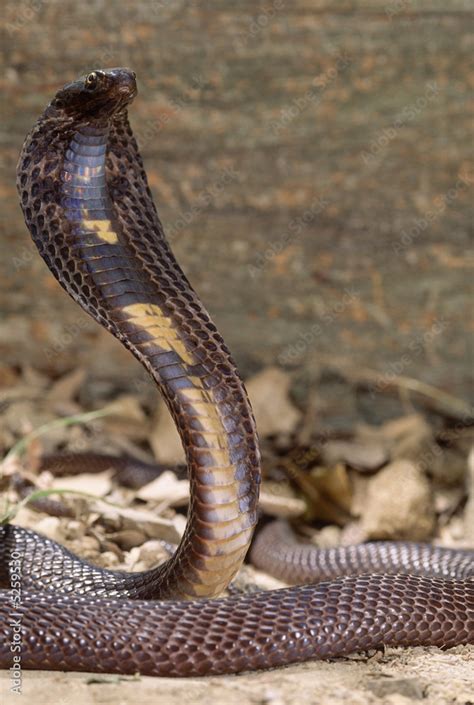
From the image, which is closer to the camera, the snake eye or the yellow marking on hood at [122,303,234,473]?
the snake eye

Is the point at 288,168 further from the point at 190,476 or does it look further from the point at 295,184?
the point at 190,476

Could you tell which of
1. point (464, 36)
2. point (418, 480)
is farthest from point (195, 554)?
point (464, 36)

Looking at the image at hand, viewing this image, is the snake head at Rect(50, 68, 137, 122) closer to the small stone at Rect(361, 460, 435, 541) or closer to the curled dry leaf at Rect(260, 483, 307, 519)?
the curled dry leaf at Rect(260, 483, 307, 519)

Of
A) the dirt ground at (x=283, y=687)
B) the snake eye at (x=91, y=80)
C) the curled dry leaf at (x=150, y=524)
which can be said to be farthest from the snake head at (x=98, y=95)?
the curled dry leaf at (x=150, y=524)

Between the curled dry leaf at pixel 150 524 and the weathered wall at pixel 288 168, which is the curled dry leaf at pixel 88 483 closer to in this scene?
the curled dry leaf at pixel 150 524

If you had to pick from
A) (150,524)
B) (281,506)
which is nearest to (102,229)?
(150,524)

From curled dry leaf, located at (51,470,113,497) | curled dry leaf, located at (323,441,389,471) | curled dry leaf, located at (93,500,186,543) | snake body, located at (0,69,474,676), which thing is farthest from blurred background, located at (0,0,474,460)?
snake body, located at (0,69,474,676)
